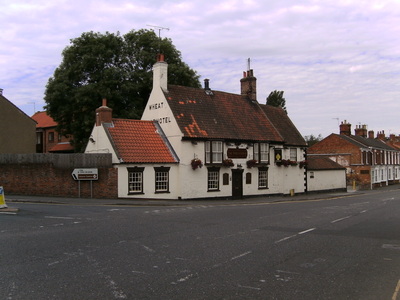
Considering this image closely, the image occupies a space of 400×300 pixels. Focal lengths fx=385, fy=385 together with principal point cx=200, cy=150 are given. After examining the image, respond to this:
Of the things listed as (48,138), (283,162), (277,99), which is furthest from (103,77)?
(277,99)

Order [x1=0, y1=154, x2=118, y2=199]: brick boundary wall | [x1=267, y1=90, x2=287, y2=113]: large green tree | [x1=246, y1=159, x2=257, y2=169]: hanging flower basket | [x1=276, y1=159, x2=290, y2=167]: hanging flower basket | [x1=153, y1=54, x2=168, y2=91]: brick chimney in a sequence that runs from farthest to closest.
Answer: [x1=267, y1=90, x2=287, y2=113]: large green tree
[x1=276, y1=159, x2=290, y2=167]: hanging flower basket
[x1=246, y1=159, x2=257, y2=169]: hanging flower basket
[x1=153, y1=54, x2=168, y2=91]: brick chimney
[x1=0, y1=154, x2=118, y2=199]: brick boundary wall

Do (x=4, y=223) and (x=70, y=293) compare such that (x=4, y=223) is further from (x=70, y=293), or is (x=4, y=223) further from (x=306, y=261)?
(x=306, y=261)

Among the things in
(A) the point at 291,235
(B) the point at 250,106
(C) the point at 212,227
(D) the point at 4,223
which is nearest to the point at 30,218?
(D) the point at 4,223

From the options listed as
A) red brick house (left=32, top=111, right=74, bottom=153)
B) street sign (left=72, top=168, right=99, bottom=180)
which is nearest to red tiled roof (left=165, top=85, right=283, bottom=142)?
street sign (left=72, top=168, right=99, bottom=180)

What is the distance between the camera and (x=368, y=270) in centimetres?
799

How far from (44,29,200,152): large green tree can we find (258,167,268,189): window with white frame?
13.0 meters

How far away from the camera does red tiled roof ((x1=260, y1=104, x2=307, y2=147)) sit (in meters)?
36.8

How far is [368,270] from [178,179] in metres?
21.1

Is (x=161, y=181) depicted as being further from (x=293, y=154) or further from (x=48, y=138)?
(x=48, y=138)

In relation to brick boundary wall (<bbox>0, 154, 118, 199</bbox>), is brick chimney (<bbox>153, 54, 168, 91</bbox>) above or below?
above

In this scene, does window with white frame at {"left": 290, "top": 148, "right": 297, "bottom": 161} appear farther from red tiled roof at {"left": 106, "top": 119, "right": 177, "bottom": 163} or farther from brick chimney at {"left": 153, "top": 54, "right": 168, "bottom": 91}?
brick chimney at {"left": 153, "top": 54, "right": 168, "bottom": 91}

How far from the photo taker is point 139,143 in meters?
28.2

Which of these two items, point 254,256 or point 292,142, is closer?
point 254,256

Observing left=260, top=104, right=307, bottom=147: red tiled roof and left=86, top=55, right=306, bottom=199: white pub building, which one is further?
left=260, top=104, right=307, bottom=147: red tiled roof
